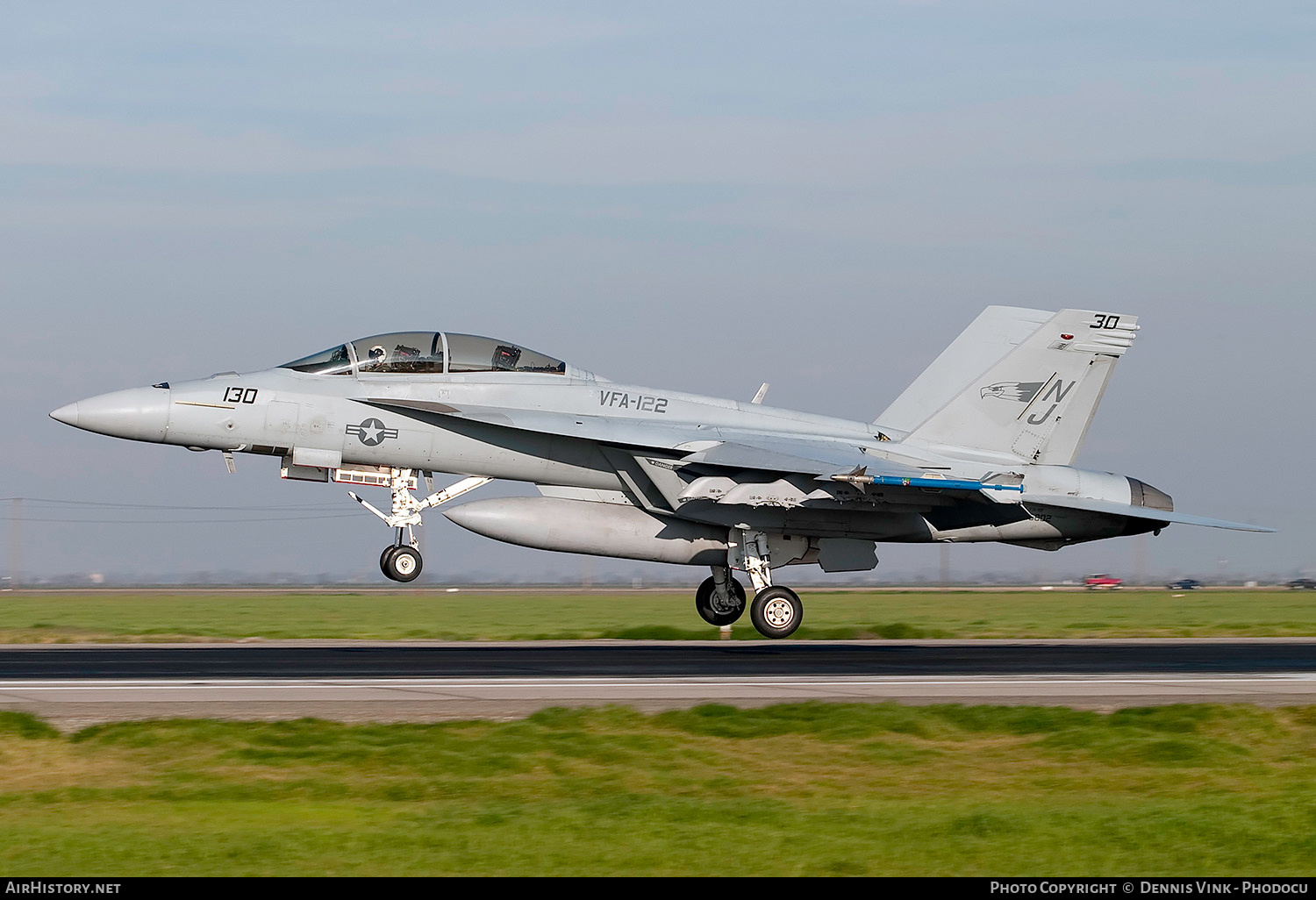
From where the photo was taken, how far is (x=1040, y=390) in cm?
2159

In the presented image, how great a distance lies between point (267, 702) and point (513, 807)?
4.56 m

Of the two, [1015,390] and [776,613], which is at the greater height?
[1015,390]

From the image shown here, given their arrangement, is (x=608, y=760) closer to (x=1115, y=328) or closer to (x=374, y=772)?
(x=374, y=772)

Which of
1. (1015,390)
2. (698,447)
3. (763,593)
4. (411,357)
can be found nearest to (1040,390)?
(1015,390)

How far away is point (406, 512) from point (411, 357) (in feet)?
7.59

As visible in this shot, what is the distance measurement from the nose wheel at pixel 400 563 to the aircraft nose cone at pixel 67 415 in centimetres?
458

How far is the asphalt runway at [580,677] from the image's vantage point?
37.5 ft

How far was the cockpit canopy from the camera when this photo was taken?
19.1 meters

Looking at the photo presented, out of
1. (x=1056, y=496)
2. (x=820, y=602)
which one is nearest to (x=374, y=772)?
(x=1056, y=496)

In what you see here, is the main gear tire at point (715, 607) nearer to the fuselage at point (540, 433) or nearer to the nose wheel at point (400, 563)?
the fuselage at point (540, 433)

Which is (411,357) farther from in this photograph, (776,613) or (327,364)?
(776,613)

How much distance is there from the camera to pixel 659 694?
12242 millimetres

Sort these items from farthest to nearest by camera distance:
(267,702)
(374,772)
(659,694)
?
(659,694), (267,702), (374,772)

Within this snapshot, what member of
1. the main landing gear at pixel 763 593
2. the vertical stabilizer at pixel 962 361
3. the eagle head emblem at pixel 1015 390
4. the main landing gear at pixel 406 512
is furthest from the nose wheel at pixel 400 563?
the eagle head emblem at pixel 1015 390
